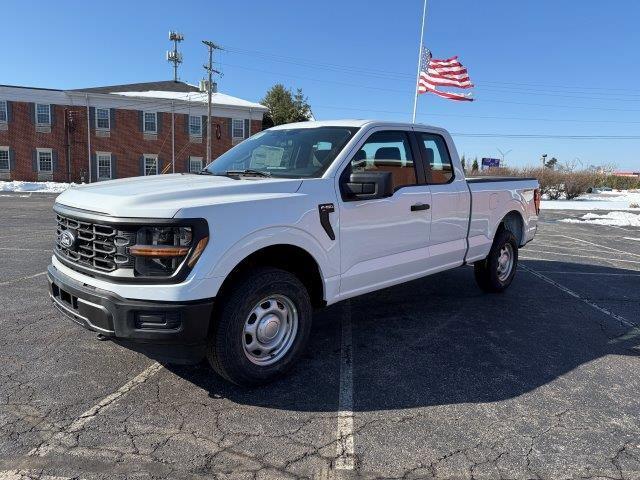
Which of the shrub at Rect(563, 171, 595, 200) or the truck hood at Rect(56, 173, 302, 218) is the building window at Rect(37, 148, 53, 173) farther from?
the truck hood at Rect(56, 173, 302, 218)

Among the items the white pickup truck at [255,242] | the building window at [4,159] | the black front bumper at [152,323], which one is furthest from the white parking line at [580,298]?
the building window at [4,159]

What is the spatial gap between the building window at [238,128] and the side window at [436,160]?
113ft

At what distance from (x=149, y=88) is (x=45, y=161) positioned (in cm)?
1032

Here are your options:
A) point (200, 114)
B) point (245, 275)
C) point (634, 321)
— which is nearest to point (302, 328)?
point (245, 275)

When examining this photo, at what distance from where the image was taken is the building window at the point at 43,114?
34.5 metres

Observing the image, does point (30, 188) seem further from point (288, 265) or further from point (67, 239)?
point (288, 265)

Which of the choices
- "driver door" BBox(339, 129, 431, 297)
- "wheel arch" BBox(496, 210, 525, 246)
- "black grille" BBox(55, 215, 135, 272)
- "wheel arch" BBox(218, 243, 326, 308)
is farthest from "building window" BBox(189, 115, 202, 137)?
"wheel arch" BBox(218, 243, 326, 308)

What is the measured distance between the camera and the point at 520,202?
6.74 metres

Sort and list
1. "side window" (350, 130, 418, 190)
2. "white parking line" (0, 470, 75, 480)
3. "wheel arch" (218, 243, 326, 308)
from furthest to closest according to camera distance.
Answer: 1. "side window" (350, 130, 418, 190)
2. "wheel arch" (218, 243, 326, 308)
3. "white parking line" (0, 470, 75, 480)

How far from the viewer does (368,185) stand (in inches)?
151

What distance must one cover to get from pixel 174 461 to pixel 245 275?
48.8 inches

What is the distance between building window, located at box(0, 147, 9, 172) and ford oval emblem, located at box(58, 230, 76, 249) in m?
37.4

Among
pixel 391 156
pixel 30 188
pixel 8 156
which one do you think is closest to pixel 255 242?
pixel 391 156

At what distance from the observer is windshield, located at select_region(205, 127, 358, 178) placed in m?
4.16
